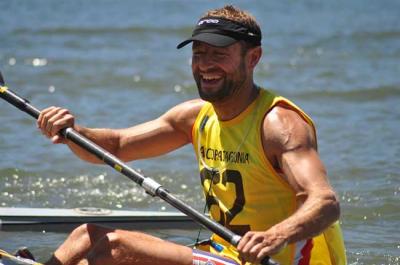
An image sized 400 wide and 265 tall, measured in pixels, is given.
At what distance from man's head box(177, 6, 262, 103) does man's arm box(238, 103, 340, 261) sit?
0.26 meters

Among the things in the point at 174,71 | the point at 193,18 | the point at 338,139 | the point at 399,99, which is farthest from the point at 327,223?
the point at 193,18

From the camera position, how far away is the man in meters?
4.34

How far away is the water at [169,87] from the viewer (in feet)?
26.2

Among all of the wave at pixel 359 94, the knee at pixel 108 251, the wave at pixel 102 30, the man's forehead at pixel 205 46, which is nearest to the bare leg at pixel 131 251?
the knee at pixel 108 251

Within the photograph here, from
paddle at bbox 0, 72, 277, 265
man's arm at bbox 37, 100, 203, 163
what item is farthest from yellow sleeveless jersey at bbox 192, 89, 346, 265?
man's arm at bbox 37, 100, 203, 163

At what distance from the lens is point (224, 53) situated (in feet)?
15.0

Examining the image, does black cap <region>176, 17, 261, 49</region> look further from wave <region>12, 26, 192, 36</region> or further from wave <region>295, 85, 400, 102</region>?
wave <region>12, 26, 192, 36</region>

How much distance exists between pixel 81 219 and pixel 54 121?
2.15 meters

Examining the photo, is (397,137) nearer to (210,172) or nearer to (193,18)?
(210,172)

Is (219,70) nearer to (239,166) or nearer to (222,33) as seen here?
(222,33)

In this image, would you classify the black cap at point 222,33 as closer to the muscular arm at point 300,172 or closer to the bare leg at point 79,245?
the muscular arm at point 300,172

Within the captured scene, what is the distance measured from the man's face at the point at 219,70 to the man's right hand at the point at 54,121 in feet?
2.50

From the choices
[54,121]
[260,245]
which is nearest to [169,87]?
[54,121]

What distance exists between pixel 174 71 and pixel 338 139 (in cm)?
527
